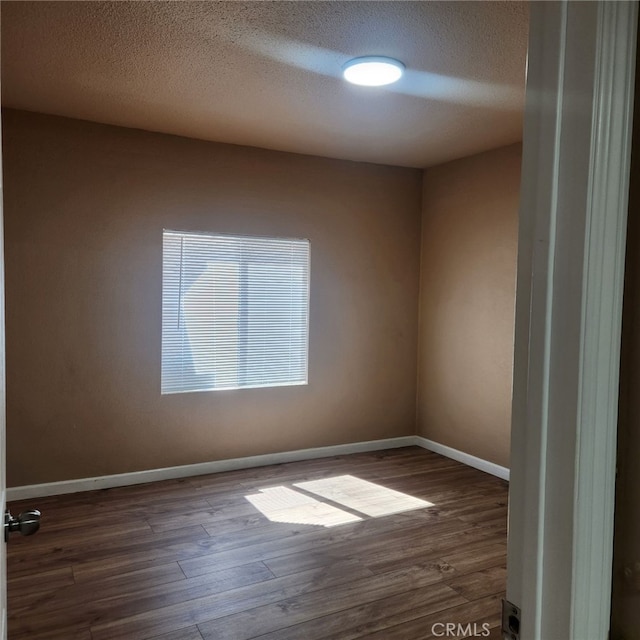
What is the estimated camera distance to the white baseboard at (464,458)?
4266 millimetres

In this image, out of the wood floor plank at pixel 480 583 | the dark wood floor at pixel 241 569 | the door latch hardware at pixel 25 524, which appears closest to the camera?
the door latch hardware at pixel 25 524

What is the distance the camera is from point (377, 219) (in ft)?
16.0

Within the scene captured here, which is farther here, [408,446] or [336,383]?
[408,446]

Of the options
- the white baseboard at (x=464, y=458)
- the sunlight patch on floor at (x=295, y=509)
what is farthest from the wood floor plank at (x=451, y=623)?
the white baseboard at (x=464, y=458)

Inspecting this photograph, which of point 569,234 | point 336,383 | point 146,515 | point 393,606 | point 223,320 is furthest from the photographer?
point 336,383

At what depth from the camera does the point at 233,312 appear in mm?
4309

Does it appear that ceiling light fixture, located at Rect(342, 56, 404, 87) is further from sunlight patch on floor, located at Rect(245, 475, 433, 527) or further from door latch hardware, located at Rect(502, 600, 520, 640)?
sunlight patch on floor, located at Rect(245, 475, 433, 527)

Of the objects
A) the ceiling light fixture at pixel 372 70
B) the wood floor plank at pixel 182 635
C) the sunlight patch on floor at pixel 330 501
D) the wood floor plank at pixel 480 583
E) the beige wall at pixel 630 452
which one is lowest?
the wood floor plank at pixel 182 635

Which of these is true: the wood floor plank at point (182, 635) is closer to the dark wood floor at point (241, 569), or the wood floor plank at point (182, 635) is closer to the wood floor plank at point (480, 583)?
the dark wood floor at point (241, 569)

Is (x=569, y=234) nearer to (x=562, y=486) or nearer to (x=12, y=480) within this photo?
(x=562, y=486)

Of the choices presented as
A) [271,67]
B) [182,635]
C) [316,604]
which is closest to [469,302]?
[271,67]

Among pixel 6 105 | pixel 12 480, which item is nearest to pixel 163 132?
pixel 6 105

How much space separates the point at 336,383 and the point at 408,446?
102 cm

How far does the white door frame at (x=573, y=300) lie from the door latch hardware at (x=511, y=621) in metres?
0.02
